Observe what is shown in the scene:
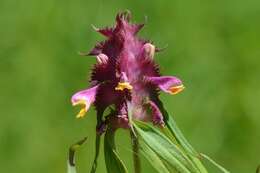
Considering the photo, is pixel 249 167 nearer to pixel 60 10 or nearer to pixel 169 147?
pixel 60 10

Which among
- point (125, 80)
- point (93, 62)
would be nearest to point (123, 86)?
point (125, 80)

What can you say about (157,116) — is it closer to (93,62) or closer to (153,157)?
(153,157)

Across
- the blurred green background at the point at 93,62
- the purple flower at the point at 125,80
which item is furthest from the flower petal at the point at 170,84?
the blurred green background at the point at 93,62

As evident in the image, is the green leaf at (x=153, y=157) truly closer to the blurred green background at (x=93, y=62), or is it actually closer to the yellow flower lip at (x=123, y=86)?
the yellow flower lip at (x=123, y=86)

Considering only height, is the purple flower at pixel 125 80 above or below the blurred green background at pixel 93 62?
below

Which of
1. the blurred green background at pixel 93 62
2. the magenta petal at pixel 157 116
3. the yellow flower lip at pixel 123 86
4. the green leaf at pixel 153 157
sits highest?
the blurred green background at pixel 93 62
